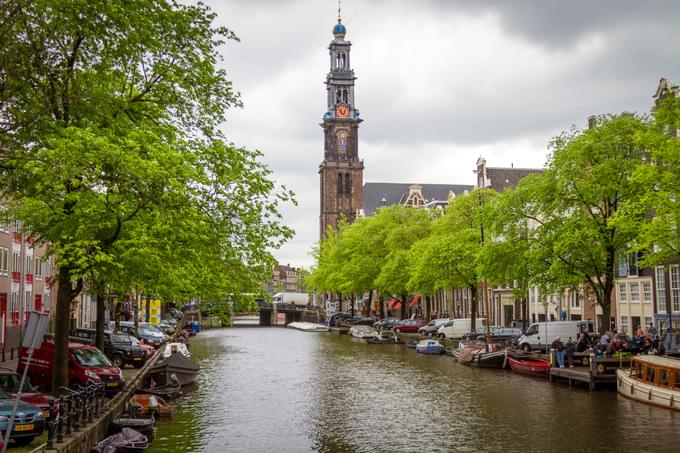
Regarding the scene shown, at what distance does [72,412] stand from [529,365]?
95.2ft

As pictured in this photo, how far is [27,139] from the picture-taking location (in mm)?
21547

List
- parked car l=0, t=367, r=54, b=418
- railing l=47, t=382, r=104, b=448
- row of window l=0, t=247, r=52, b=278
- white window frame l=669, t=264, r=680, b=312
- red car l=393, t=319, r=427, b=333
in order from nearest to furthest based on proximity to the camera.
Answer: railing l=47, t=382, r=104, b=448
parked car l=0, t=367, r=54, b=418
white window frame l=669, t=264, r=680, b=312
row of window l=0, t=247, r=52, b=278
red car l=393, t=319, r=427, b=333

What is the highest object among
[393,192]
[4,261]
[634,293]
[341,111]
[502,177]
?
[341,111]

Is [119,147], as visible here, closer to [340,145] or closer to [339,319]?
[339,319]

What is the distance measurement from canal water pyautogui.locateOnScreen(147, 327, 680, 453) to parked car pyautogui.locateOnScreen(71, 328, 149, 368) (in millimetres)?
4038

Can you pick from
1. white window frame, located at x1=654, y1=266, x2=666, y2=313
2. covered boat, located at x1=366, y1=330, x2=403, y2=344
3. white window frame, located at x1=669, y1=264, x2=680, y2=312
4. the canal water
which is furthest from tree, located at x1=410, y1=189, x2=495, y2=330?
the canal water

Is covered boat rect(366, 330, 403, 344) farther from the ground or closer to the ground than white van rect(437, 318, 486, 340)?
closer to the ground

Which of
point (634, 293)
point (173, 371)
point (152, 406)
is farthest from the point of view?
point (634, 293)

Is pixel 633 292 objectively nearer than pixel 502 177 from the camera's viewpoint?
Yes

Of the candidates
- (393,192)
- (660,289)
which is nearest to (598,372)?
(660,289)

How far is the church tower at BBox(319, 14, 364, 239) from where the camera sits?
15938 centimetres

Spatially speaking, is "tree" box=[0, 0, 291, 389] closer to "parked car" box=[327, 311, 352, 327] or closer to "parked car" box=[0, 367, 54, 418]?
"parked car" box=[0, 367, 54, 418]

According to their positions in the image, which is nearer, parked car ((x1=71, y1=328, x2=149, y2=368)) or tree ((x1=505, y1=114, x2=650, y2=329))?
tree ((x1=505, y1=114, x2=650, y2=329))

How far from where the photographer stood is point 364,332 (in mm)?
79250
